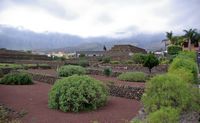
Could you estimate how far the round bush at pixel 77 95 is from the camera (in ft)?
43.2

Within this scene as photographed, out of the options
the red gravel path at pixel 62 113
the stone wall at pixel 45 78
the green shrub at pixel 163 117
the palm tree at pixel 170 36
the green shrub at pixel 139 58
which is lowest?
the red gravel path at pixel 62 113

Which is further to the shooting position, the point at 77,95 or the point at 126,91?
the point at 126,91

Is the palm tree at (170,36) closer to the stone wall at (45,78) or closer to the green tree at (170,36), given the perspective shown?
the green tree at (170,36)

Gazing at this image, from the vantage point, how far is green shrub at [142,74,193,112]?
11.3 meters

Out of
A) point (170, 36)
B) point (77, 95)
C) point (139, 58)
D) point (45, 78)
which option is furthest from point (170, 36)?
point (77, 95)

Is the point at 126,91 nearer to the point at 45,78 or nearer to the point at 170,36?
the point at 45,78

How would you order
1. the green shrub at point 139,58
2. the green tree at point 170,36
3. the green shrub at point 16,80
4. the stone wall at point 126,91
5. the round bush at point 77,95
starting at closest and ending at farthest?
the round bush at point 77,95 → the stone wall at point 126,91 → the green shrub at point 16,80 → the green shrub at point 139,58 → the green tree at point 170,36

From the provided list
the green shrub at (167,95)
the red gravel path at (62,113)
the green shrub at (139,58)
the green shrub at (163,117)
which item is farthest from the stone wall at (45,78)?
the green shrub at (163,117)

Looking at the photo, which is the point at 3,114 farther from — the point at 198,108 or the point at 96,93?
the point at 198,108

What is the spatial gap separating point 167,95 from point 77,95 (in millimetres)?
3977

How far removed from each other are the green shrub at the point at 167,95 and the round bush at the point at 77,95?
9.17 ft

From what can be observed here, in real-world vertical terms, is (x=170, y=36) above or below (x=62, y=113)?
above

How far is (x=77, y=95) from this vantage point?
13391 mm

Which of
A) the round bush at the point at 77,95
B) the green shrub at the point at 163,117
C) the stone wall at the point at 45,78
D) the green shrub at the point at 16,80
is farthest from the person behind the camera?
the stone wall at the point at 45,78
